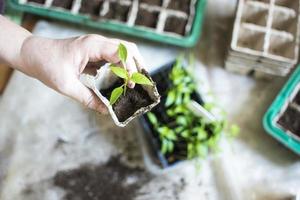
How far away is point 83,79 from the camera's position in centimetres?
72

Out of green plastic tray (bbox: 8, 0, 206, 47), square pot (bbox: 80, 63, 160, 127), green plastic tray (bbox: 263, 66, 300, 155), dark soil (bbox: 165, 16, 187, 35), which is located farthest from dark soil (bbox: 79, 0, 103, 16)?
green plastic tray (bbox: 263, 66, 300, 155)

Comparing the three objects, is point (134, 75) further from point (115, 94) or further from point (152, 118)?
point (152, 118)

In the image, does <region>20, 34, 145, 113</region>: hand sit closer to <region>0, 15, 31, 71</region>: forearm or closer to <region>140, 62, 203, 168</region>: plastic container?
<region>0, 15, 31, 71</region>: forearm

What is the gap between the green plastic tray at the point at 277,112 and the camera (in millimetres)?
1002

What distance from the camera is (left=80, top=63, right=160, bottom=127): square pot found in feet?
2.27

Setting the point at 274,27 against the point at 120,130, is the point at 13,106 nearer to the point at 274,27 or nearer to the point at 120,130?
the point at 120,130

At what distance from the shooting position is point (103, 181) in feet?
3.36

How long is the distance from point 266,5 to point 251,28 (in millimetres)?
76

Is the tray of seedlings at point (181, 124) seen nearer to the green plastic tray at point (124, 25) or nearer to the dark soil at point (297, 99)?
the green plastic tray at point (124, 25)

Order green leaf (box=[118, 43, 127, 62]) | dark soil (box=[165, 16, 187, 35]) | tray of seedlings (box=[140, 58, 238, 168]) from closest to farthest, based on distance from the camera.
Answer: green leaf (box=[118, 43, 127, 62]), tray of seedlings (box=[140, 58, 238, 168]), dark soil (box=[165, 16, 187, 35])

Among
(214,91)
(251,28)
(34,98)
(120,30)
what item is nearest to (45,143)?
(34,98)

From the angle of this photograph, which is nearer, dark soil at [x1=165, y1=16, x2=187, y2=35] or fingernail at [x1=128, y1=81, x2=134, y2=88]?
fingernail at [x1=128, y1=81, x2=134, y2=88]

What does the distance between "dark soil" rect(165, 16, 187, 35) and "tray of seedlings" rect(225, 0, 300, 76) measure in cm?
13

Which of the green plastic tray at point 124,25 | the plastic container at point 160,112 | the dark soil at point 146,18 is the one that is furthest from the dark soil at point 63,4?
the plastic container at point 160,112
